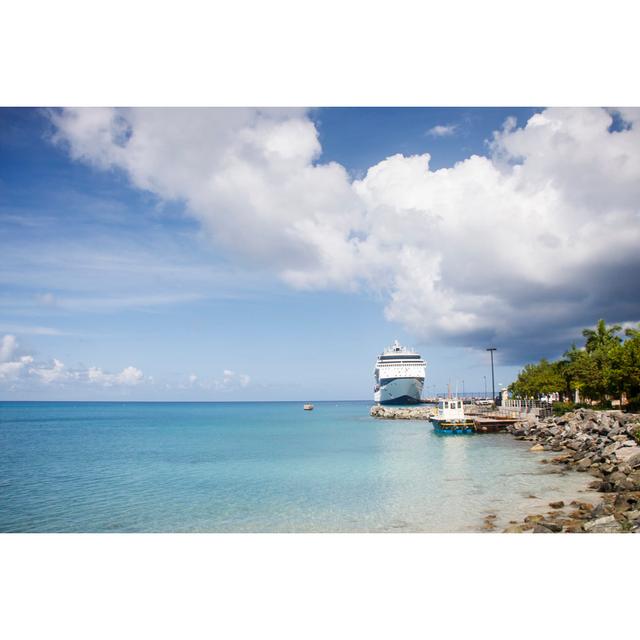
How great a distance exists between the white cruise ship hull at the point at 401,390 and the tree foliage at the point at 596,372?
19.4 m

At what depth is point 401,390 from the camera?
193 feet

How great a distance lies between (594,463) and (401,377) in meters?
45.3

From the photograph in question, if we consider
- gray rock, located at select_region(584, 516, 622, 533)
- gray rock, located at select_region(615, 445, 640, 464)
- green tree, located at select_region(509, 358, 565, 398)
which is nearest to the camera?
gray rock, located at select_region(584, 516, 622, 533)

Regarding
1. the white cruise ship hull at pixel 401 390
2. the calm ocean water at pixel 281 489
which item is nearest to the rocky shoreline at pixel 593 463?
the calm ocean water at pixel 281 489

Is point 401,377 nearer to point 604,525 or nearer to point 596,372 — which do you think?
point 596,372

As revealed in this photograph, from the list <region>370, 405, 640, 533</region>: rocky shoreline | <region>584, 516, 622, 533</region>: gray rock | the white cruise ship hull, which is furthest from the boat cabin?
the white cruise ship hull

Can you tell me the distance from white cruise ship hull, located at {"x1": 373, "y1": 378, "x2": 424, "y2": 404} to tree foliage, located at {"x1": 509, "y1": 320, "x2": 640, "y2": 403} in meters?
19.4

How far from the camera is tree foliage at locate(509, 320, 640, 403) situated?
18.8m

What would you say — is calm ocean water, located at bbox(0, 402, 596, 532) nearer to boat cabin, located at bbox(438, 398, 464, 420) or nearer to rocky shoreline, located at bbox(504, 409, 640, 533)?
rocky shoreline, located at bbox(504, 409, 640, 533)

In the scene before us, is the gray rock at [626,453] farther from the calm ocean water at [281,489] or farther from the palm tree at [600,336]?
the palm tree at [600,336]

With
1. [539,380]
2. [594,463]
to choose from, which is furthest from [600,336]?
[594,463]
